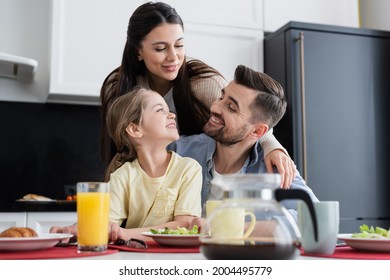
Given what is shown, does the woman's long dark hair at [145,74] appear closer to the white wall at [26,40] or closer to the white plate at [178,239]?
the white plate at [178,239]

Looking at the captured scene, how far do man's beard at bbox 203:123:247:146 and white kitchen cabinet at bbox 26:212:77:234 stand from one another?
3.68 ft

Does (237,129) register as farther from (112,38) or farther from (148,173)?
(112,38)

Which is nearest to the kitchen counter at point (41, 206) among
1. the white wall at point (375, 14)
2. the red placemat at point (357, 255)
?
the red placemat at point (357, 255)

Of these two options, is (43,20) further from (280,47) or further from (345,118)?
(345,118)

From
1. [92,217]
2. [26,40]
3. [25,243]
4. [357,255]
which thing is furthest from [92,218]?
[26,40]

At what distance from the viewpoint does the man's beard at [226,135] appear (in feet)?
5.99

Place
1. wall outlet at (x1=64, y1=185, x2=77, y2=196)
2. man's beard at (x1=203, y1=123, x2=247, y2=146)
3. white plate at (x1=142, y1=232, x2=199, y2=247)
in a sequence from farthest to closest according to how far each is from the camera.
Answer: wall outlet at (x1=64, y1=185, x2=77, y2=196) < man's beard at (x1=203, y1=123, x2=247, y2=146) < white plate at (x1=142, y1=232, x2=199, y2=247)

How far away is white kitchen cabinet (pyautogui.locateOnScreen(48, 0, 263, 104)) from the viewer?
Answer: 2.95 m

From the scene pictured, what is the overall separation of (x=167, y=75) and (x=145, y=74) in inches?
6.9

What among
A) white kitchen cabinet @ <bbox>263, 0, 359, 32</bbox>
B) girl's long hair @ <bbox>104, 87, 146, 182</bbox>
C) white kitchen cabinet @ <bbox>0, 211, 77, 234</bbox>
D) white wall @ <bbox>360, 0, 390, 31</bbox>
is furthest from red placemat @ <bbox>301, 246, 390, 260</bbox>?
white wall @ <bbox>360, 0, 390, 31</bbox>

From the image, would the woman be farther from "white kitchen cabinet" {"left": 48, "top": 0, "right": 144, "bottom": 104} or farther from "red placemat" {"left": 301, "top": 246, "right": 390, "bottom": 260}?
"red placemat" {"left": 301, "top": 246, "right": 390, "bottom": 260}

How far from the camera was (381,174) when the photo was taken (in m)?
3.08

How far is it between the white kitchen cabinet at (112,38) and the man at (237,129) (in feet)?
4.06

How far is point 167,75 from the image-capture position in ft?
6.53
